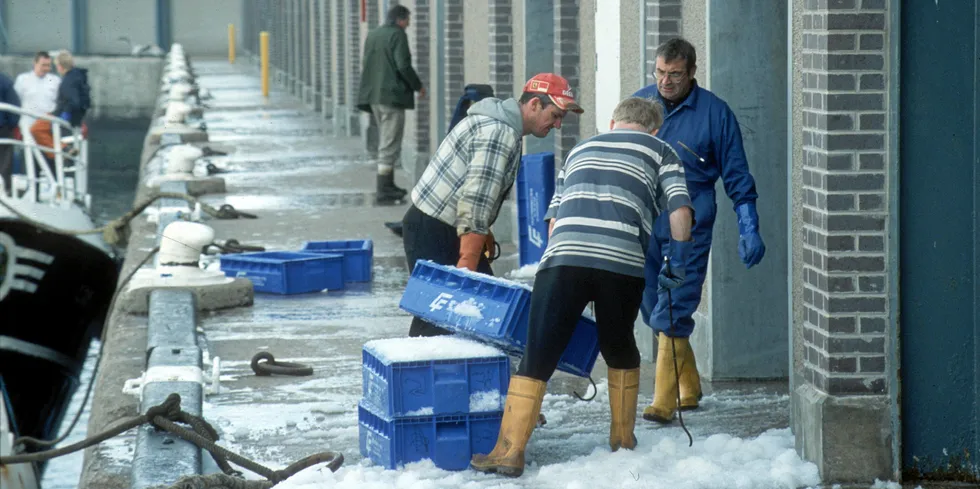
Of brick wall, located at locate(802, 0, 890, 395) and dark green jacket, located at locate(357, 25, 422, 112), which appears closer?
brick wall, located at locate(802, 0, 890, 395)

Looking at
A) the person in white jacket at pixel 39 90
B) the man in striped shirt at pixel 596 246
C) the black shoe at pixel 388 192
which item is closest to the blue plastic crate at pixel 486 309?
the man in striped shirt at pixel 596 246

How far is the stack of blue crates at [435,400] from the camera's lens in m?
6.32

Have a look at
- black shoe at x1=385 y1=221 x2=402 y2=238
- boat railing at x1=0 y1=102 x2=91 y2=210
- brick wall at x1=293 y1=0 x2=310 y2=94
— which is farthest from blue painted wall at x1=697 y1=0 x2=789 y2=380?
brick wall at x1=293 y1=0 x2=310 y2=94

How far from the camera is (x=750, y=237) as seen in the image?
697 centimetres

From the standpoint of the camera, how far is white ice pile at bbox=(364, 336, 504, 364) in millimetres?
6336

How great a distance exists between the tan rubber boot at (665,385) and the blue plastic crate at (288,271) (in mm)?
4582

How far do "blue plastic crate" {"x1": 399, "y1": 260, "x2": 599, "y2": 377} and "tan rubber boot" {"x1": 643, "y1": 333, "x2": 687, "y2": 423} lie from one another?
0.70 metres

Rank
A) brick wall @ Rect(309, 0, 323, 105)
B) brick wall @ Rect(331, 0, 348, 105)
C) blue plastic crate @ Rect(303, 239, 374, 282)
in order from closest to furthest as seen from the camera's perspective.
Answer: blue plastic crate @ Rect(303, 239, 374, 282) < brick wall @ Rect(331, 0, 348, 105) < brick wall @ Rect(309, 0, 323, 105)

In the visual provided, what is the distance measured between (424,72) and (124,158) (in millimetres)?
35126

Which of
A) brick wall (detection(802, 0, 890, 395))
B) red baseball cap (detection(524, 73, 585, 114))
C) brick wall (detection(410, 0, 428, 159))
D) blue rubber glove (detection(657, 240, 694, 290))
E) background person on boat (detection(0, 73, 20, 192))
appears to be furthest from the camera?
background person on boat (detection(0, 73, 20, 192))

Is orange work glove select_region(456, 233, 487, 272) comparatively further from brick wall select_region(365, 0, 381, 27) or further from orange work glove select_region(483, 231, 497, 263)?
brick wall select_region(365, 0, 381, 27)

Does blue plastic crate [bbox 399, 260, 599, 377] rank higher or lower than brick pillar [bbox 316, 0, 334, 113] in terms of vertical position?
lower

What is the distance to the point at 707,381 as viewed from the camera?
27.8ft

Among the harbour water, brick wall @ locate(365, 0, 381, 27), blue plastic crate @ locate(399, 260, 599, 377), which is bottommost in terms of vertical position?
the harbour water
